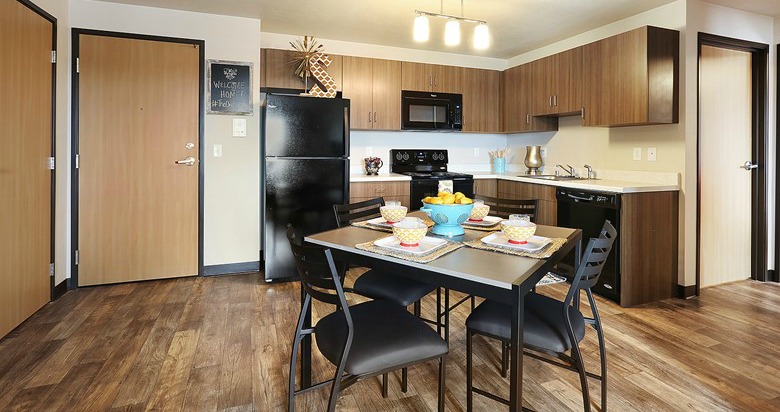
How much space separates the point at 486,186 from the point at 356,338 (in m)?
3.56

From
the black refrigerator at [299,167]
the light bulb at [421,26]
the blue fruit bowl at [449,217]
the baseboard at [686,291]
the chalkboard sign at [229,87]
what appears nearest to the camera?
the blue fruit bowl at [449,217]

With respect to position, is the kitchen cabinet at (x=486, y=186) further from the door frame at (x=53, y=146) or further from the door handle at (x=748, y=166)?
the door frame at (x=53, y=146)

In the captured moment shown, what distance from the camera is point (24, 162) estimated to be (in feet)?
A: 8.86

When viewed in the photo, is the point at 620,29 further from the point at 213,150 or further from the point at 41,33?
the point at 41,33

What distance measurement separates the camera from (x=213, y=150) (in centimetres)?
383

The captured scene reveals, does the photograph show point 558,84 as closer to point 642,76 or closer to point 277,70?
point 642,76

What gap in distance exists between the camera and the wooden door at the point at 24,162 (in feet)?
8.14

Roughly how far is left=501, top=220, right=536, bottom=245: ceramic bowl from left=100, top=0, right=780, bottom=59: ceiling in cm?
235

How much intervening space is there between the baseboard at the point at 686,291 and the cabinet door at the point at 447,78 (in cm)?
283

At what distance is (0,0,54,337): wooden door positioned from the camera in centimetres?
248

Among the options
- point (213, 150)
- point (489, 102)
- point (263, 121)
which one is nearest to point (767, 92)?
point (489, 102)

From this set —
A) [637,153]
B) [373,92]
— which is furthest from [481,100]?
[637,153]

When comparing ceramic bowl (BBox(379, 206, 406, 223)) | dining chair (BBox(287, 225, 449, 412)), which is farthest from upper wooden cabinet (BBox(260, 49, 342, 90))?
dining chair (BBox(287, 225, 449, 412))

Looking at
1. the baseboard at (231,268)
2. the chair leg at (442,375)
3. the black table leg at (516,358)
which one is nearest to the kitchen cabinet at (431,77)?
the baseboard at (231,268)
